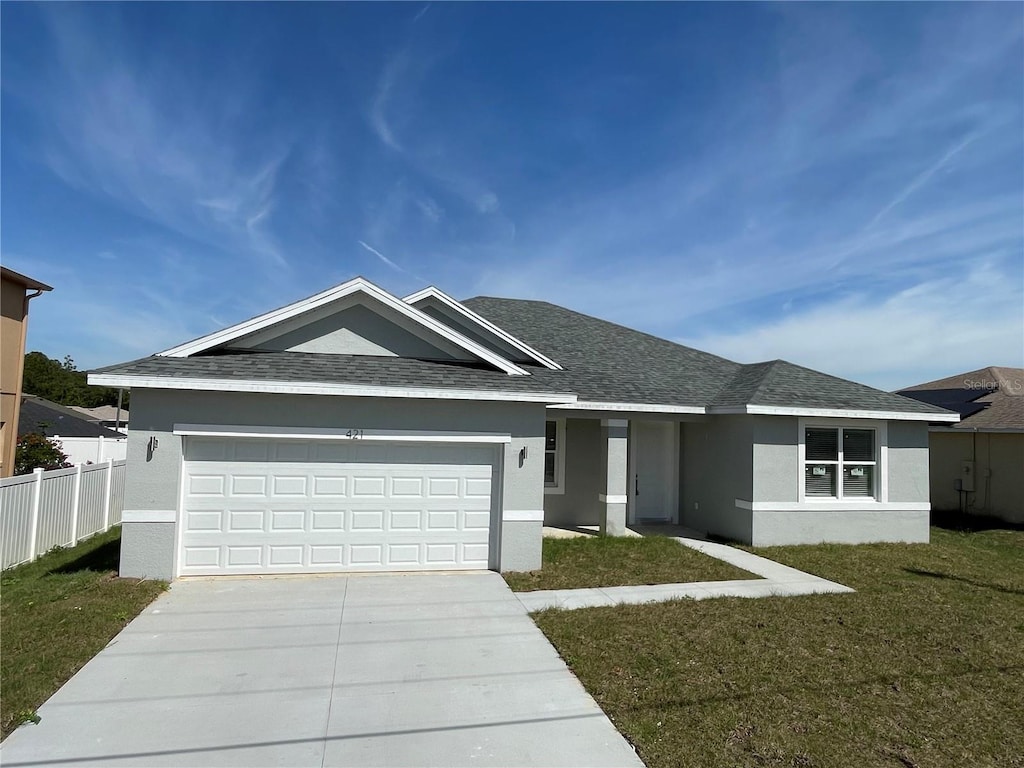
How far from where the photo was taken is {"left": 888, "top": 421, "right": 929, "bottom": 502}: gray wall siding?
1236 centimetres

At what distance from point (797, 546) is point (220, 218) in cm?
1519

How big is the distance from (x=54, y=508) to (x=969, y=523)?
2120cm

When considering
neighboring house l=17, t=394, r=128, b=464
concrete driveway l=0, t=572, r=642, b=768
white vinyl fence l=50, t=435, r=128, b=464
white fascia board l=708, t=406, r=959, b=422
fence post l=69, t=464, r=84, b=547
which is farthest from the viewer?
white vinyl fence l=50, t=435, r=128, b=464

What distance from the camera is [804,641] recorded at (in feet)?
20.7

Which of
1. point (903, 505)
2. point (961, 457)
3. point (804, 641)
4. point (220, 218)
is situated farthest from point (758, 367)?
point (220, 218)

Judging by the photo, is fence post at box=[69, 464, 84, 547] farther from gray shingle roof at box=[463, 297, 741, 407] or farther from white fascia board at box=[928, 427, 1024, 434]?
white fascia board at box=[928, 427, 1024, 434]

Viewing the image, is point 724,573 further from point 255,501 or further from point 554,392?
point 255,501

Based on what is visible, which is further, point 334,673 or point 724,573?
point 724,573

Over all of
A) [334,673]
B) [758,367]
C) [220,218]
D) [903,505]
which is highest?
[220,218]

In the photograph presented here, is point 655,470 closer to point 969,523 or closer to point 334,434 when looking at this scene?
point 334,434

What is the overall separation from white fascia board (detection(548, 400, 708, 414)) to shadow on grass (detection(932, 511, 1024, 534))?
8.41 m

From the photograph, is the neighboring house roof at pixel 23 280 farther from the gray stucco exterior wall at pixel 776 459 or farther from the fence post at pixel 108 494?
the gray stucco exterior wall at pixel 776 459

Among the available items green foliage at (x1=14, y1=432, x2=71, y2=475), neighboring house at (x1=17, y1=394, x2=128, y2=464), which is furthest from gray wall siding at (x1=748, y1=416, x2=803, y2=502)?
neighboring house at (x1=17, y1=394, x2=128, y2=464)

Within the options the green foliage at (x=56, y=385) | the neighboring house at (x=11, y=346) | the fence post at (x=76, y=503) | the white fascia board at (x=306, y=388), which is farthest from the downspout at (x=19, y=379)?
the green foliage at (x=56, y=385)
